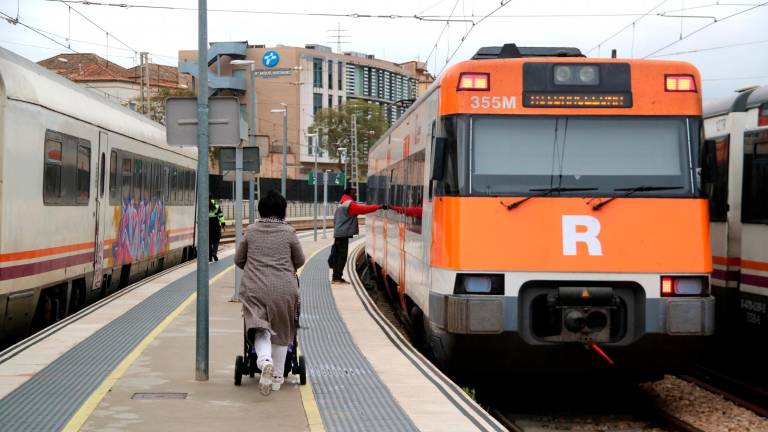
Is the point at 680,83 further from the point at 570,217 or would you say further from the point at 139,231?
the point at 139,231

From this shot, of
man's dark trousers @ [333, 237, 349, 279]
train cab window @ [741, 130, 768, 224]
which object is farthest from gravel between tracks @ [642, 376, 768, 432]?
man's dark trousers @ [333, 237, 349, 279]

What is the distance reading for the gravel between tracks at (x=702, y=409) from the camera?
9.34m

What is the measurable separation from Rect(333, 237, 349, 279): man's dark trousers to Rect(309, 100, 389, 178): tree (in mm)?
61972

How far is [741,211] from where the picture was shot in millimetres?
11125

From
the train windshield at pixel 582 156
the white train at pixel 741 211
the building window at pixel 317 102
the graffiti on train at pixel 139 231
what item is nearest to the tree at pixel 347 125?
the building window at pixel 317 102

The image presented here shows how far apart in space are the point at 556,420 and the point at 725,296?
10.4ft

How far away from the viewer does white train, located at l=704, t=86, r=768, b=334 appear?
418 inches

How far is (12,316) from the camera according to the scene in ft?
35.3

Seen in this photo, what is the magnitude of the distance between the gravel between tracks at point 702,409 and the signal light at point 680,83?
3092 mm

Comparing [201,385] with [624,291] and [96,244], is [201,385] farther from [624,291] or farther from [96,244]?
[96,244]

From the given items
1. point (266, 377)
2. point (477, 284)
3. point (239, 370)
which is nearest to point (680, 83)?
point (477, 284)

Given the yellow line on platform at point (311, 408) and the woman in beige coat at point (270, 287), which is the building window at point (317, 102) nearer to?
the yellow line on platform at point (311, 408)

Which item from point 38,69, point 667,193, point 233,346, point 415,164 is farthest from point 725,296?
point 38,69

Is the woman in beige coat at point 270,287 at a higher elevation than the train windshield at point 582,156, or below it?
below
